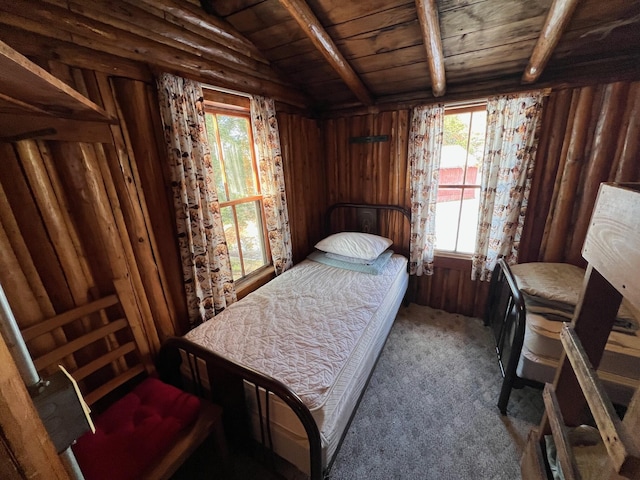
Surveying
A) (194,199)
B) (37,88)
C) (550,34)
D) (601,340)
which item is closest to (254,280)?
(194,199)

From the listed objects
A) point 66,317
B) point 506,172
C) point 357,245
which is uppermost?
point 506,172

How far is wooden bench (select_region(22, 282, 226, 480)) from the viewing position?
1.22m

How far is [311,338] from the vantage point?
1.66 m

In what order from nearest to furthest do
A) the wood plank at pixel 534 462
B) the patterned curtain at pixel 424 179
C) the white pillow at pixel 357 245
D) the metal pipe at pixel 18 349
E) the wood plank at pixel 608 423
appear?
the metal pipe at pixel 18 349 < the wood plank at pixel 608 423 < the wood plank at pixel 534 462 < the patterned curtain at pixel 424 179 < the white pillow at pixel 357 245

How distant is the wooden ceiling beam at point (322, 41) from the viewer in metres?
1.57

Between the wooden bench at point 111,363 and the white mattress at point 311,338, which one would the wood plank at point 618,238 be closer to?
the white mattress at point 311,338

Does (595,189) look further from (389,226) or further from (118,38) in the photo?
(118,38)

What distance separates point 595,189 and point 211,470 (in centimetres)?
338

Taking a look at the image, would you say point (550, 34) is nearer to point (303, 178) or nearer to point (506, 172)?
point (506, 172)

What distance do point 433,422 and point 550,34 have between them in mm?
2617

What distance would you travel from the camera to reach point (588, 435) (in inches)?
38.0

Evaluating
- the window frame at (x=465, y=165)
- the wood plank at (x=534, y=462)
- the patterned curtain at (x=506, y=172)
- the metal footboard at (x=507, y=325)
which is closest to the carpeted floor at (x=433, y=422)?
the metal footboard at (x=507, y=325)

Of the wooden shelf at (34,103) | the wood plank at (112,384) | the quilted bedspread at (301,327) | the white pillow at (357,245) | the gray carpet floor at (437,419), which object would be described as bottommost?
the gray carpet floor at (437,419)

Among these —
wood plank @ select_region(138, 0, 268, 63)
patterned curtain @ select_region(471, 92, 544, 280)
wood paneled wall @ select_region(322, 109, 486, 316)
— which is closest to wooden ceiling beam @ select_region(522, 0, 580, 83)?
patterned curtain @ select_region(471, 92, 544, 280)
